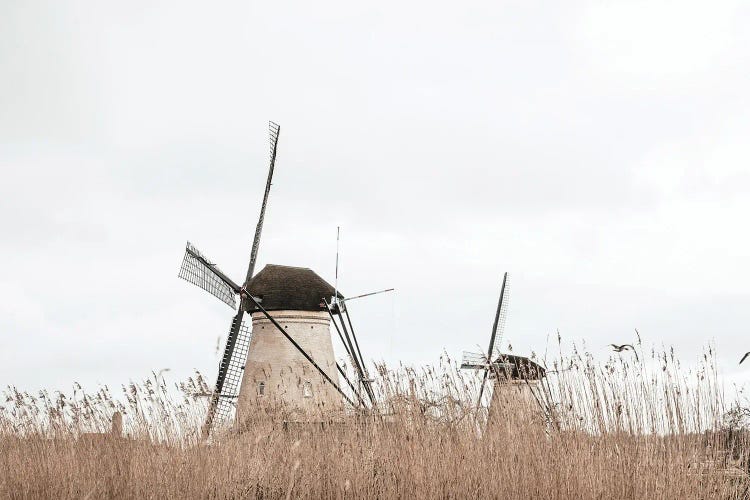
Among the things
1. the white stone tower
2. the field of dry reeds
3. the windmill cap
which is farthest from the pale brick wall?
the field of dry reeds

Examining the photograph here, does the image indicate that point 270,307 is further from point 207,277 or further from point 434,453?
point 434,453

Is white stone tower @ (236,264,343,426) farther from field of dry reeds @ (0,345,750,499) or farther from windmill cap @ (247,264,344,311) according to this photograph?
field of dry reeds @ (0,345,750,499)

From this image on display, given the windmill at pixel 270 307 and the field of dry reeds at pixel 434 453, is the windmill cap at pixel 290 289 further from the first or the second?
the field of dry reeds at pixel 434 453

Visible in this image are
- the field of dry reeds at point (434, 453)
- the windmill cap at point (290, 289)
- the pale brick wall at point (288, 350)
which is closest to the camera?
the field of dry reeds at point (434, 453)

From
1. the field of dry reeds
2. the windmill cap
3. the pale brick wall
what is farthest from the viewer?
the windmill cap

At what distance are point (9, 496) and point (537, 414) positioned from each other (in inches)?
169

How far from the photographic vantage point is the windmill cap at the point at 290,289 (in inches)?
617

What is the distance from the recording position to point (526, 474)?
18.4 feet

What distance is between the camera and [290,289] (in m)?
15.8

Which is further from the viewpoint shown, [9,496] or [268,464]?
[9,496]

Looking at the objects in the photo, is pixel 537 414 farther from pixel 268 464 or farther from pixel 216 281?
pixel 216 281

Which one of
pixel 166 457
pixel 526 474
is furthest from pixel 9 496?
pixel 526 474

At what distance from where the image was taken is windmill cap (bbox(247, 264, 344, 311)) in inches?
617

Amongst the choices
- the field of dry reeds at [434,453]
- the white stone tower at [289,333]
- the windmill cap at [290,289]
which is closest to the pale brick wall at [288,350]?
the white stone tower at [289,333]
